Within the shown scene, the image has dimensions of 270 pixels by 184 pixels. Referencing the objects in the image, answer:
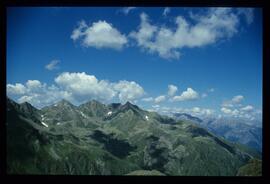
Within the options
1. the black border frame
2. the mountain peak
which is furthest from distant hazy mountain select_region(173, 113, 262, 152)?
the mountain peak

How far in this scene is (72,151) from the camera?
3.81m

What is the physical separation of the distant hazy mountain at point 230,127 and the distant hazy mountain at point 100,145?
0.31 ft

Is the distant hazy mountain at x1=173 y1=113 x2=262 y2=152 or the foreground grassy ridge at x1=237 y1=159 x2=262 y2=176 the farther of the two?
the distant hazy mountain at x1=173 y1=113 x2=262 y2=152

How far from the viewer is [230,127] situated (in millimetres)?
3789

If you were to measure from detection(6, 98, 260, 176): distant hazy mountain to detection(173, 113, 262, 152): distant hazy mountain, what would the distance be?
94 mm

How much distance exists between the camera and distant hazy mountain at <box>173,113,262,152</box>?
11.4 feet

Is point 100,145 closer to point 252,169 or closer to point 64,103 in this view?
point 64,103

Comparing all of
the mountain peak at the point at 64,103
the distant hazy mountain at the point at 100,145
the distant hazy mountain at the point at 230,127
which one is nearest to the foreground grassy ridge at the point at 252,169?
the distant hazy mountain at the point at 100,145

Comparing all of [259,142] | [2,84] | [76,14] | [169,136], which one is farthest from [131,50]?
[259,142]

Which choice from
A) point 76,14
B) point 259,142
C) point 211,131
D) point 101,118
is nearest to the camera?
point 259,142

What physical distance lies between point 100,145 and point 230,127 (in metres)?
1.40

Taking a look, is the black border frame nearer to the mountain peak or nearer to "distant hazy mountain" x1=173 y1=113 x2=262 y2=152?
"distant hazy mountain" x1=173 y1=113 x2=262 y2=152
